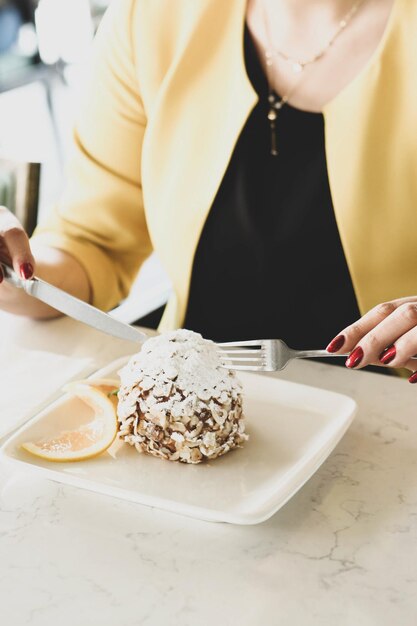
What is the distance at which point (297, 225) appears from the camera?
1.35 meters

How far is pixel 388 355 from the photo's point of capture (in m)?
0.97

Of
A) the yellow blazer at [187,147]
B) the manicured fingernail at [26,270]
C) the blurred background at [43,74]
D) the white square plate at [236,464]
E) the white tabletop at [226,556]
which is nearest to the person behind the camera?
the white tabletop at [226,556]

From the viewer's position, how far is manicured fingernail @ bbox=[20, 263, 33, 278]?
1147mm

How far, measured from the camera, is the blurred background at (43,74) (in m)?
3.72

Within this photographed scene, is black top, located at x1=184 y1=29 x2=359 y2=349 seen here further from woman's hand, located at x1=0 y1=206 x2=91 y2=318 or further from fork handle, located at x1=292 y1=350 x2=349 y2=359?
fork handle, located at x1=292 y1=350 x2=349 y2=359

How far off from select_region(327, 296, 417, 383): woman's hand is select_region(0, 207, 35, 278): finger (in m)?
0.45

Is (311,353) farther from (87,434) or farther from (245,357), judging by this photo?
(87,434)

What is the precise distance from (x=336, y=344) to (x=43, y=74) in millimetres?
3369

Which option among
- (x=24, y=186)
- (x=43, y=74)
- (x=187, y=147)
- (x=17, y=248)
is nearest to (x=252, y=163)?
(x=187, y=147)

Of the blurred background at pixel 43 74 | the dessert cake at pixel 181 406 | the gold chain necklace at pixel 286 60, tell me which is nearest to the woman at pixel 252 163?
the gold chain necklace at pixel 286 60

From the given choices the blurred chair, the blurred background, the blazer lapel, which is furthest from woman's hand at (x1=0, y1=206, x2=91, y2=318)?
the blurred background

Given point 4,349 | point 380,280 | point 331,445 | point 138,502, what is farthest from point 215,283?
point 138,502

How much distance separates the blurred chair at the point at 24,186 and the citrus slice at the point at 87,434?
72 centimetres

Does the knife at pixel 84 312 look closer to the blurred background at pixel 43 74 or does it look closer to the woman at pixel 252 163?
the woman at pixel 252 163
